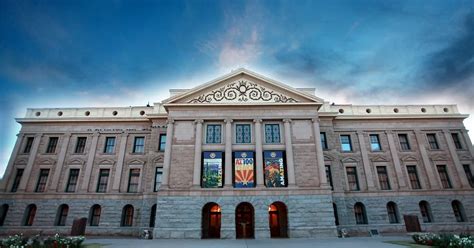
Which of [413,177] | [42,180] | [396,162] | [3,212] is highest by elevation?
[396,162]

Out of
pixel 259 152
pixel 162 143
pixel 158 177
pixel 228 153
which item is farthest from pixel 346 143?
pixel 158 177

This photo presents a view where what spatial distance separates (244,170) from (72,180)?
1939 centimetres

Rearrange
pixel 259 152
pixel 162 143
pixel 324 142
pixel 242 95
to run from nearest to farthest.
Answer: pixel 259 152 → pixel 242 95 → pixel 324 142 → pixel 162 143

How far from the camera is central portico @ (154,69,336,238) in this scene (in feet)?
70.7

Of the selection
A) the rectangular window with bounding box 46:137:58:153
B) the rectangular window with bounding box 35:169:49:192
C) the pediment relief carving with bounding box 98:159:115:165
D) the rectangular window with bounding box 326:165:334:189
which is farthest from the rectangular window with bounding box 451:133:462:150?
the rectangular window with bounding box 35:169:49:192

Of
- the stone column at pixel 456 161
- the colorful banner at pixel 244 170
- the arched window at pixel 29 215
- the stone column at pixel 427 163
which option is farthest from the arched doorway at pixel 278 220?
the arched window at pixel 29 215

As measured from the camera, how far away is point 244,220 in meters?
23.3

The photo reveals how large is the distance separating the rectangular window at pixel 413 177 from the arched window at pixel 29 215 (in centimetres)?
4009

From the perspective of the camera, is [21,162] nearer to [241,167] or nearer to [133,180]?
[133,180]

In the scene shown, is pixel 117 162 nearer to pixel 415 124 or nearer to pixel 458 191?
pixel 415 124

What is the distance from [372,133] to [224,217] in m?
19.5

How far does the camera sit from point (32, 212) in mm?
26781

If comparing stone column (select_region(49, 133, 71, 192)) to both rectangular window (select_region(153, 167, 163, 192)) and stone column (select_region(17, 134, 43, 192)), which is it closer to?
stone column (select_region(17, 134, 43, 192))

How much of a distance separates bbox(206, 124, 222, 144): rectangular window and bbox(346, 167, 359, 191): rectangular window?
14619mm
